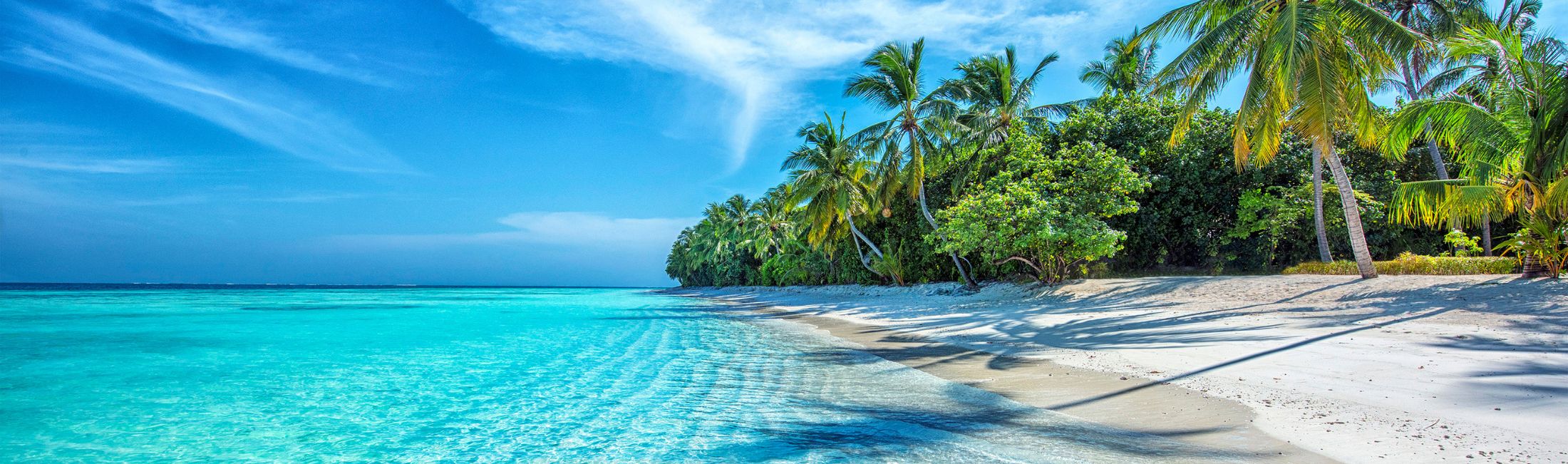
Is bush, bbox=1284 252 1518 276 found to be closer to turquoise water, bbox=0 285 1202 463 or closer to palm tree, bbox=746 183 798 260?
turquoise water, bbox=0 285 1202 463

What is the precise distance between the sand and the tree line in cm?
239

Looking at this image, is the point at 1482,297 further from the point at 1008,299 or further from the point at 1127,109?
the point at 1127,109

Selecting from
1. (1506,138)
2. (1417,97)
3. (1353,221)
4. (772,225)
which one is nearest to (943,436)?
(1506,138)

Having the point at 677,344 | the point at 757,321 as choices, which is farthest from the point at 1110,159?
the point at 677,344

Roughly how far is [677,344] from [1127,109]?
18119mm

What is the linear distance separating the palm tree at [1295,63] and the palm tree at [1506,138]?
2.91 ft

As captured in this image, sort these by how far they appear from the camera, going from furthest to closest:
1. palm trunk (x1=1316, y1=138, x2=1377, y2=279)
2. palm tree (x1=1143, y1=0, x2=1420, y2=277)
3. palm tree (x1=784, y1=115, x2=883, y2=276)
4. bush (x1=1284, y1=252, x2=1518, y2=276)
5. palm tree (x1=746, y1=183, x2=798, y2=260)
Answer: palm tree (x1=746, y1=183, x2=798, y2=260), palm tree (x1=784, y1=115, x2=883, y2=276), bush (x1=1284, y1=252, x2=1518, y2=276), palm trunk (x1=1316, y1=138, x2=1377, y2=279), palm tree (x1=1143, y1=0, x2=1420, y2=277)

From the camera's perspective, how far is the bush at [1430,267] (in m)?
11.7

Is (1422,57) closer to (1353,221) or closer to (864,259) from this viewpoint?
(1353,221)

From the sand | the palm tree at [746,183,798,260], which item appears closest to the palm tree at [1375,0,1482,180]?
the sand

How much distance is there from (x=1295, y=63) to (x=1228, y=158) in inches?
402

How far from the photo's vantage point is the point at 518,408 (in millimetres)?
5895

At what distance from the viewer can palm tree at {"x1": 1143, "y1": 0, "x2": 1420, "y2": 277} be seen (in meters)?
10.8

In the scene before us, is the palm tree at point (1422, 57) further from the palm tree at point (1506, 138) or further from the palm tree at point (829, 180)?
the palm tree at point (829, 180)
